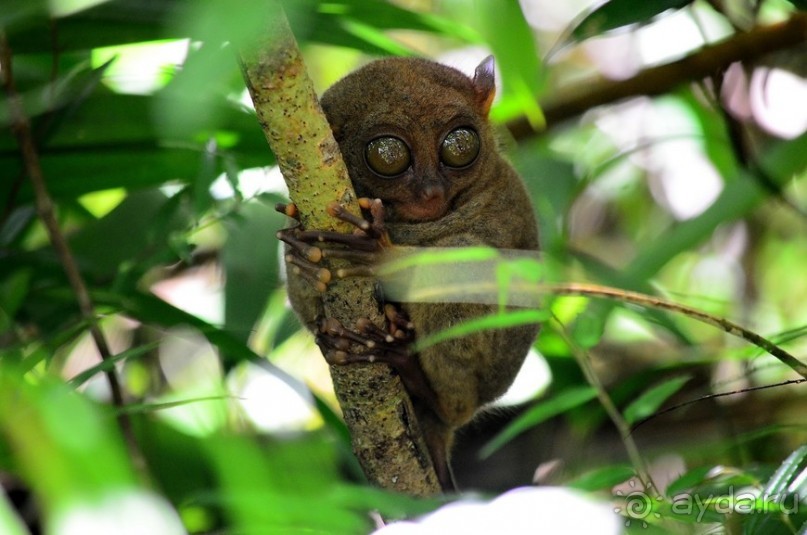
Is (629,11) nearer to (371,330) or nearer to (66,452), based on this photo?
(371,330)

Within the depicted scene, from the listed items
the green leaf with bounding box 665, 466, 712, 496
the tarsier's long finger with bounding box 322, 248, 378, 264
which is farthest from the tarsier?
the green leaf with bounding box 665, 466, 712, 496

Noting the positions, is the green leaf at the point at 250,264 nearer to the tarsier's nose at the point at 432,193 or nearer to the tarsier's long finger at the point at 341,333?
the tarsier's nose at the point at 432,193

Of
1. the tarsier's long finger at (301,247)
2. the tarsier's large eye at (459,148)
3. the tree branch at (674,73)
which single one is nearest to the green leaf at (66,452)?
the tarsier's long finger at (301,247)

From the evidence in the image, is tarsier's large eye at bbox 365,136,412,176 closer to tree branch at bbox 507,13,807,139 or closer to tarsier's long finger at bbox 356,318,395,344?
tarsier's long finger at bbox 356,318,395,344

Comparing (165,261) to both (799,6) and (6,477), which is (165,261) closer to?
(6,477)

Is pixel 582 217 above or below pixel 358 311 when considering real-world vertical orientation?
above

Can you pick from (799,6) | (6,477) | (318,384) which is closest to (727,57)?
(799,6)

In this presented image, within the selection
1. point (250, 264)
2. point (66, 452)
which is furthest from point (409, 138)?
point (66, 452)
